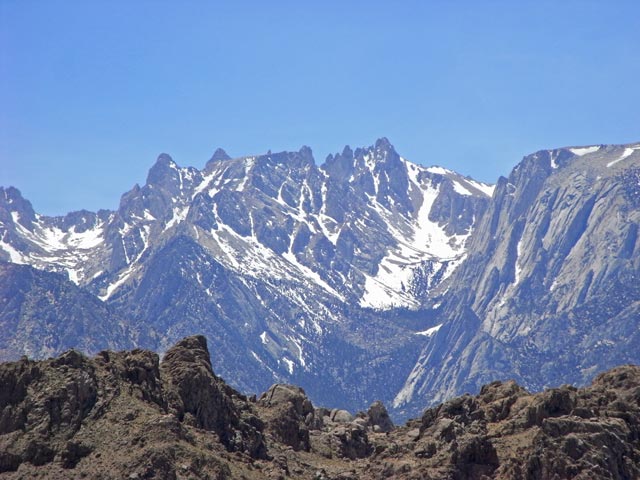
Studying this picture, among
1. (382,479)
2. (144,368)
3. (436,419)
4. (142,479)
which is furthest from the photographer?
(436,419)

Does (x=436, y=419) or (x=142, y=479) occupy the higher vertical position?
(x=436, y=419)

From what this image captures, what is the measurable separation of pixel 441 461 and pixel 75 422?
4181 cm

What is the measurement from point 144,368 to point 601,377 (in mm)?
64749

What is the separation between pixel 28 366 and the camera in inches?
5541

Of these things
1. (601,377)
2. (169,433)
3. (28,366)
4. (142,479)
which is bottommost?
(142,479)

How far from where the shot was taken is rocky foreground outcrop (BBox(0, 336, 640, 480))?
128 metres

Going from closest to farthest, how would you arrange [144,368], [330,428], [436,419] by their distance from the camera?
1. [144,368]
2. [436,419]
3. [330,428]

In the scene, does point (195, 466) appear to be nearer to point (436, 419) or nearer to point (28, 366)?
point (28, 366)

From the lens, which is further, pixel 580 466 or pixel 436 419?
pixel 436 419

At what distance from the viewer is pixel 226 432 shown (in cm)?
15275

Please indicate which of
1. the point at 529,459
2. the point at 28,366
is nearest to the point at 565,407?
the point at 529,459

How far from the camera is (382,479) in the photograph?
141 m

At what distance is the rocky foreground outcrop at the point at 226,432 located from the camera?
421 feet

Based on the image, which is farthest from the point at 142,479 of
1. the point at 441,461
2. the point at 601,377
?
the point at 601,377
